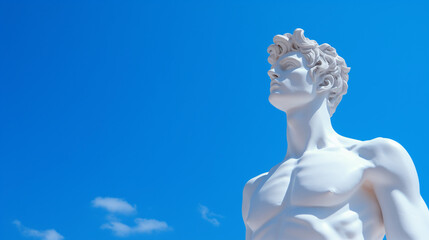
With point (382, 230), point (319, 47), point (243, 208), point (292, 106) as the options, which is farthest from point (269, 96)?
point (382, 230)

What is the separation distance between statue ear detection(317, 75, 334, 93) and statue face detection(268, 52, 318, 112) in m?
0.08

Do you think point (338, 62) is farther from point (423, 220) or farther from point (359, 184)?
point (423, 220)

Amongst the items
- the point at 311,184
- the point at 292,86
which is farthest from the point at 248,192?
the point at 292,86

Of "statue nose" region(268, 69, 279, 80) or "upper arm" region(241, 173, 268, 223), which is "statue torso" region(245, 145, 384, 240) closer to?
"upper arm" region(241, 173, 268, 223)

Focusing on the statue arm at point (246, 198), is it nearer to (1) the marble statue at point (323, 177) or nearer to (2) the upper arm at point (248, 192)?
(2) the upper arm at point (248, 192)

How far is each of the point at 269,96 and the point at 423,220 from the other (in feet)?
6.37

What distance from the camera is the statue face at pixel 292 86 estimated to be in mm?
6062

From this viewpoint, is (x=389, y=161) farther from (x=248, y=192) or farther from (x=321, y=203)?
(x=248, y=192)

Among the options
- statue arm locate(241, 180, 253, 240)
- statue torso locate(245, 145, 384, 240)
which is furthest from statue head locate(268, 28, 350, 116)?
statue arm locate(241, 180, 253, 240)

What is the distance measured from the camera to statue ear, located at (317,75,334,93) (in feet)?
20.2

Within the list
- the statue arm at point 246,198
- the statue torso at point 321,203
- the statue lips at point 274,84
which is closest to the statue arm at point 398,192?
the statue torso at point 321,203

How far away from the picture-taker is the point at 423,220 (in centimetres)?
533

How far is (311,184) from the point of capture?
552 centimetres

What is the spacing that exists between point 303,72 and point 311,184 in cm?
123
